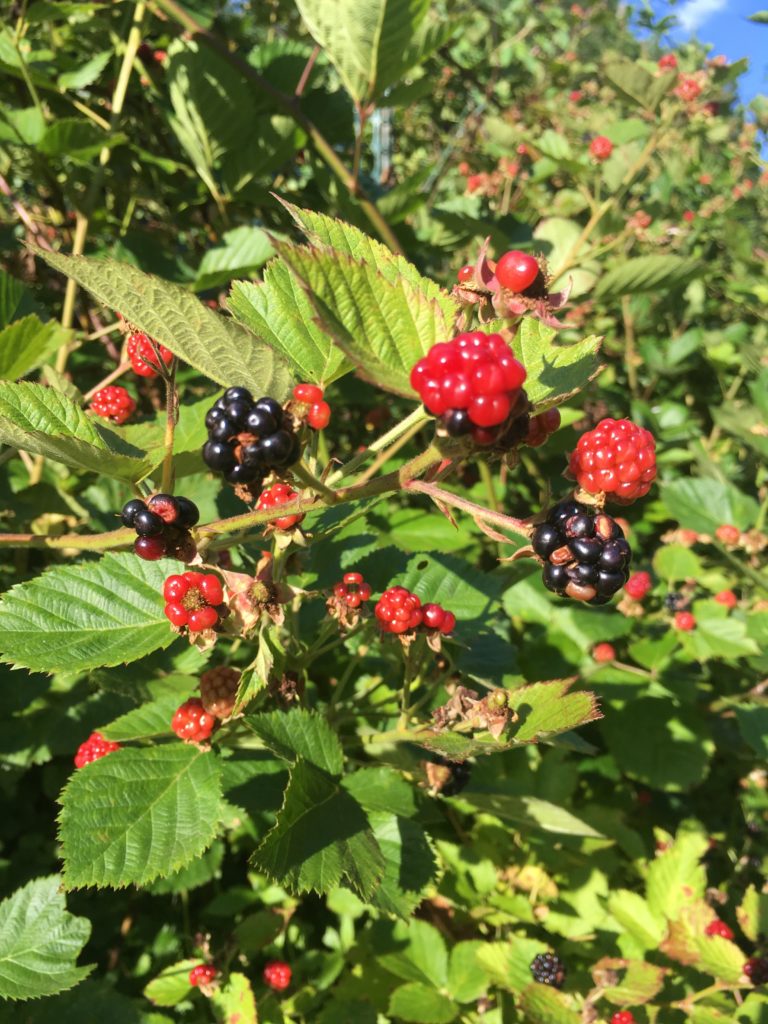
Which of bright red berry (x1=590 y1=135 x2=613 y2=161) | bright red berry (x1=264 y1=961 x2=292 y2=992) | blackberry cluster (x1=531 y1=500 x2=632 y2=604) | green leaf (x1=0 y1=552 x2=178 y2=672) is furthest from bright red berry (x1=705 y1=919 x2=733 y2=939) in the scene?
bright red berry (x1=590 y1=135 x2=613 y2=161)

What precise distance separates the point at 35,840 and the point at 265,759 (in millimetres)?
1003

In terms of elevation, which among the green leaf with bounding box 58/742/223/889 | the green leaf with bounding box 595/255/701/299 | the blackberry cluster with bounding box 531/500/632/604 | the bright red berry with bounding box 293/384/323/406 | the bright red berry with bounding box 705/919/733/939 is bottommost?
the bright red berry with bounding box 705/919/733/939

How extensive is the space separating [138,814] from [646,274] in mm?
2078

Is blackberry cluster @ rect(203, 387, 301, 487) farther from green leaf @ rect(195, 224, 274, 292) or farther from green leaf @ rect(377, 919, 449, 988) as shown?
green leaf @ rect(377, 919, 449, 988)

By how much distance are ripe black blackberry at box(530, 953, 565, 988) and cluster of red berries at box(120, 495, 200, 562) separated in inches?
56.1

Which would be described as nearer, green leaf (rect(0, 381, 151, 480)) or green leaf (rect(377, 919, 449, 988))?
green leaf (rect(0, 381, 151, 480))

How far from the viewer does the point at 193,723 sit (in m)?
1.10

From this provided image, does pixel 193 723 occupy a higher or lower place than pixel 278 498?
lower

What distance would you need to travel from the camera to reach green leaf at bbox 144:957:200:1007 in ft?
5.39

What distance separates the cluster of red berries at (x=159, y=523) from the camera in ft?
2.59

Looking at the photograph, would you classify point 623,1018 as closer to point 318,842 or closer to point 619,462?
point 318,842

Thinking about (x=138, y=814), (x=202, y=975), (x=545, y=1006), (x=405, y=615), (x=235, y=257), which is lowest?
(x=202, y=975)

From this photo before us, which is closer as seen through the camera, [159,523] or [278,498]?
[159,523]

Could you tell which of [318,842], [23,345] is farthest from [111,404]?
[318,842]
